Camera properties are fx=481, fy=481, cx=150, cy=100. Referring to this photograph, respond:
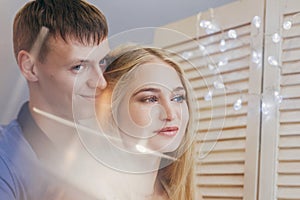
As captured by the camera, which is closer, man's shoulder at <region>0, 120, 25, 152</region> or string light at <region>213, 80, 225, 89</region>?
man's shoulder at <region>0, 120, 25, 152</region>

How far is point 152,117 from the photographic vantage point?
41.8 inches

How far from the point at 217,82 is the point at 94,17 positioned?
1.12 ft

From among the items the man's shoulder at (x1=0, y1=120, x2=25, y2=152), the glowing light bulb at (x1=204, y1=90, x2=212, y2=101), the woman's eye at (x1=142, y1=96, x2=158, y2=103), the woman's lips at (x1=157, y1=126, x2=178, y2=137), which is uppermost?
the glowing light bulb at (x1=204, y1=90, x2=212, y2=101)

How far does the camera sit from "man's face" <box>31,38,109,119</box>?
38.6 inches

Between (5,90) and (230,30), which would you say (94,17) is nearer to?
(5,90)

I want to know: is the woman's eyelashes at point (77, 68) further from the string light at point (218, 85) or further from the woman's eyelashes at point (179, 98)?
the string light at point (218, 85)

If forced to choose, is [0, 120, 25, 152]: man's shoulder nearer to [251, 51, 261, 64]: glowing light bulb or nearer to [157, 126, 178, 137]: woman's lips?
[157, 126, 178, 137]: woman's lips

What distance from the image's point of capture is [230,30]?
1.21m

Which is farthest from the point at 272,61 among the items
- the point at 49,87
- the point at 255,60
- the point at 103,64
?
the point at 49,87

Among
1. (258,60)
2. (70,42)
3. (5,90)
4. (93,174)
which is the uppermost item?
(258,60)

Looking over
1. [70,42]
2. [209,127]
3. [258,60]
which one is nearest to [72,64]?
[70,42]

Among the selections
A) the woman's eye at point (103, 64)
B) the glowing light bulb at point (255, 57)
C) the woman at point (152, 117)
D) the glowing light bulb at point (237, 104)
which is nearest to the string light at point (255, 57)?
the glowing light bulb at point (255, 57)

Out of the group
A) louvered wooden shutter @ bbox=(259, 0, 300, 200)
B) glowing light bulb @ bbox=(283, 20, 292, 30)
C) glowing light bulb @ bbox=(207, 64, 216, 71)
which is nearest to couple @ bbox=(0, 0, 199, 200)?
glowing light bulb @ bbox=(207, 64, 216, 71)

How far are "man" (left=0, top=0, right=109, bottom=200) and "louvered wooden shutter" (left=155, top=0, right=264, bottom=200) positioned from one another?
7.4 inches
